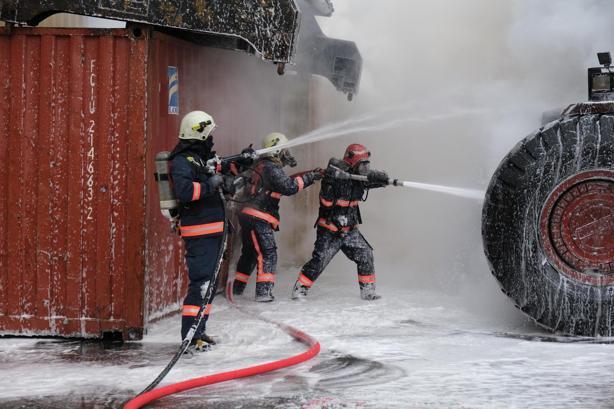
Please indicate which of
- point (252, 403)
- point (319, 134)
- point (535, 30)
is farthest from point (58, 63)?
point (319, 134)

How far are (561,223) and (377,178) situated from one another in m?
2.51

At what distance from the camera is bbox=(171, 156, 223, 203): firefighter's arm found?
673 cm

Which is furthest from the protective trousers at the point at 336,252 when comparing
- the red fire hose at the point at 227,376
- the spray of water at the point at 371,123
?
the spray of water at the point at 371,123

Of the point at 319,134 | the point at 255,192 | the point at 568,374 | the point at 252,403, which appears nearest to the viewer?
the point at 252,403

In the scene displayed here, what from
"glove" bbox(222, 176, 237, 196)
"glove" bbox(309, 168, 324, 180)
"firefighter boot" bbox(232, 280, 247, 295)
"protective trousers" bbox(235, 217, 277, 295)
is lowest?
"firefighter boot" bbox(232, 280, 247, 295)

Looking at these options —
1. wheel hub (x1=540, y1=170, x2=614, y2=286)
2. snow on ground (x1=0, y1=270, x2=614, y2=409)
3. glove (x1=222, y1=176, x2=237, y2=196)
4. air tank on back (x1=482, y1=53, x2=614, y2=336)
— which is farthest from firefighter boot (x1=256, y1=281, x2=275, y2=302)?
wheel hub (x1=540, y1=170, x2=614, y2=286)

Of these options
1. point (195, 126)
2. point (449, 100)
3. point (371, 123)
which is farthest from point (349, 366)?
point (371, 123)

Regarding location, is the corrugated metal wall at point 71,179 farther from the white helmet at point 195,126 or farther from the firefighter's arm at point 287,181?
the firefighter's arm at point 287,181

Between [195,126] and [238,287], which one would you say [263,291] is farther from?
[195,126]

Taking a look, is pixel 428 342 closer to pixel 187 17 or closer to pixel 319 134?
pixel 187 17

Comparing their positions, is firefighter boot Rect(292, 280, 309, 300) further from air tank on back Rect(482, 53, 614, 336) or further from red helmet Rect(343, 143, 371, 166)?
air tank on back Rect(482, 53, 614, 336)

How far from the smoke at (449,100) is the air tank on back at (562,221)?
1.07 meters

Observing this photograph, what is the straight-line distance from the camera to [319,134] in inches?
485

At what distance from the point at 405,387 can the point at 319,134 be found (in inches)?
271
